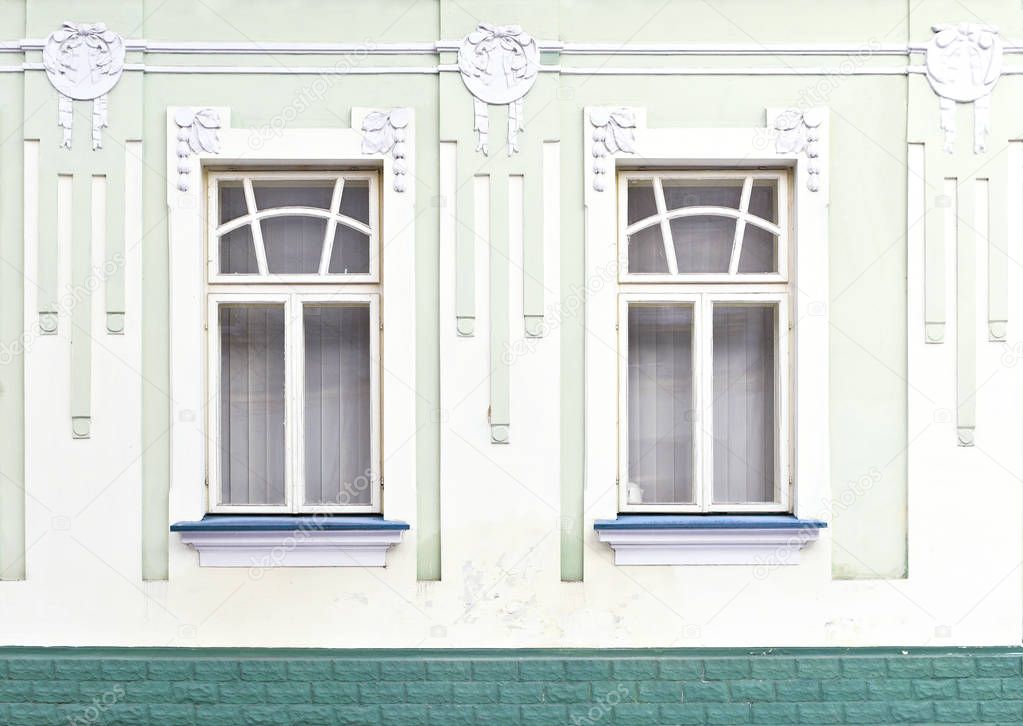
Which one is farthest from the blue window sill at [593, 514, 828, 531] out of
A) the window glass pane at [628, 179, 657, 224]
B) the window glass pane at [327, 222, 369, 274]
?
the window glass pane at [327, 222, 369, 274]

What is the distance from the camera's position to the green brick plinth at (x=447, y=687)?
5.70m

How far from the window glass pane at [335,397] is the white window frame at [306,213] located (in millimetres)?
233

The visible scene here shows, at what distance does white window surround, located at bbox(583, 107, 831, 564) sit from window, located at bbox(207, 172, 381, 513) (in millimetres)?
1265

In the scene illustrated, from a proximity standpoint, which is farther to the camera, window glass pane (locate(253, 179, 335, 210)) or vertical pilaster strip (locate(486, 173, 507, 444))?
window glass pane (locate(253, 179, 335, 210))

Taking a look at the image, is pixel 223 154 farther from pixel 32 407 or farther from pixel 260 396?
pixel 32 407

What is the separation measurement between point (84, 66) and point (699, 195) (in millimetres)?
3620

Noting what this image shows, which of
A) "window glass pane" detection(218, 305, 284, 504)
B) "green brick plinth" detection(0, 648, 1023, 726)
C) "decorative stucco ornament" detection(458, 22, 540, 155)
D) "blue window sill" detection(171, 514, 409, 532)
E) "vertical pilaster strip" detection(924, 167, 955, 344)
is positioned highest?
"decorative stucco ornament" detection(458, 22, 540, 155)

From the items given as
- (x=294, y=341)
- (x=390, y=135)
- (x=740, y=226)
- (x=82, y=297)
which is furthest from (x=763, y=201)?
(x=82, y=297)

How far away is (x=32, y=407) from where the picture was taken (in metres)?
5.75

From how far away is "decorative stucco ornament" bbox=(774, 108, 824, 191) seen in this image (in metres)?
5.80

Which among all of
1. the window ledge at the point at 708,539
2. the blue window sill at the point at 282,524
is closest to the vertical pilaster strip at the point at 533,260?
the window ledge at the point at 708,539

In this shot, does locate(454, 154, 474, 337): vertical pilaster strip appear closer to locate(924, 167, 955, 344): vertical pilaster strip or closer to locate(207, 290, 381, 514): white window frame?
locate(207, 290, 381, 514): white window frame

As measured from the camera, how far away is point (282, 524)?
576 cm

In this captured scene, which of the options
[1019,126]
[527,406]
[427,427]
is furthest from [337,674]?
[1019,126]
